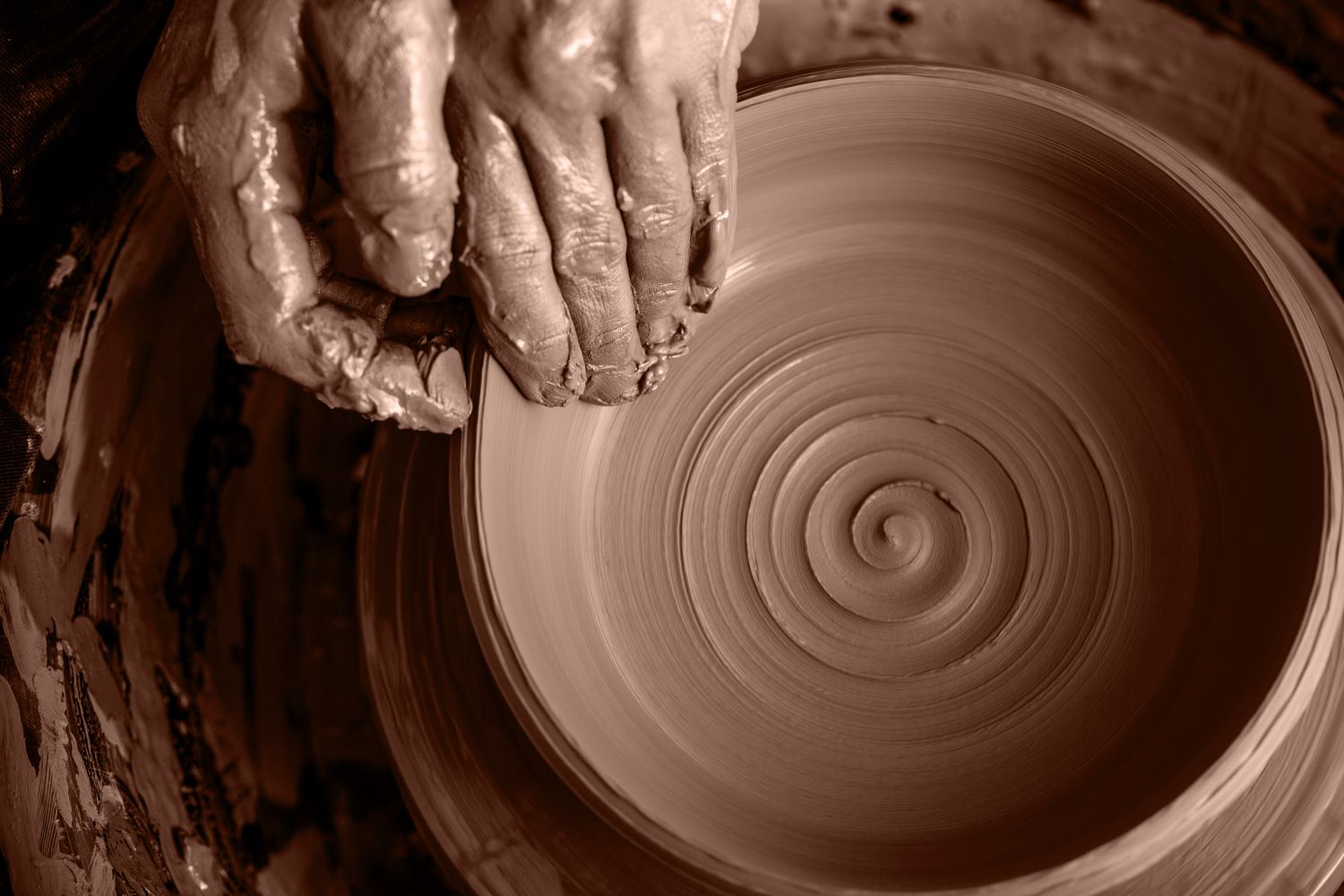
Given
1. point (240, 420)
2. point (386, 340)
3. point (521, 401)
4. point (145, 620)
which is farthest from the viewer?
point (240, 420)

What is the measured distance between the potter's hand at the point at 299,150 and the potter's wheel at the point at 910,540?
19 centimetres

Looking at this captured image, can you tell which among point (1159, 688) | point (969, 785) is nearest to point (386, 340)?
point (969, 785)

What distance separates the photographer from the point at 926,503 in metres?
1.30

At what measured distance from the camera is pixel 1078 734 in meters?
1.20

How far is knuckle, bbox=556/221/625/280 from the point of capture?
0.96 metres

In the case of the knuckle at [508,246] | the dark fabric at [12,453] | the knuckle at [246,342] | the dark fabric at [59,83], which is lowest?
the dark fabric at [12,453]

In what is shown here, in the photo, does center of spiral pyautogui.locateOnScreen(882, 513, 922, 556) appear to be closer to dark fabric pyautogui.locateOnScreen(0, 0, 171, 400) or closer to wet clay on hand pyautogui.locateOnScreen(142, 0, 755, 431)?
wet clay on hand pyautogui.locateOnScreen(142, 0, 755, 431)

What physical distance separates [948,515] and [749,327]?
0.37 metres

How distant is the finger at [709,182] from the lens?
0.97 meters

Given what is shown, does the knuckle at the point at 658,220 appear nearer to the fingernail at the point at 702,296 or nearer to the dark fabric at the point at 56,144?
the fingernail at the point at 702,296

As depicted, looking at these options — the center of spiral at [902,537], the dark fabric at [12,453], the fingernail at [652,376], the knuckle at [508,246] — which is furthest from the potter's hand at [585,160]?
the dark fabric at [12,453]

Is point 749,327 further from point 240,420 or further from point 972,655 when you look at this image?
point 240,420

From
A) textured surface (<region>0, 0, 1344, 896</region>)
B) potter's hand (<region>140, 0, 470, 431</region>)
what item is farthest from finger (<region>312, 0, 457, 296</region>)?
textured surface (<region>0, 0, 1344, 896</region>)

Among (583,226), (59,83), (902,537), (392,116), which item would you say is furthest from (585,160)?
(59,83)
